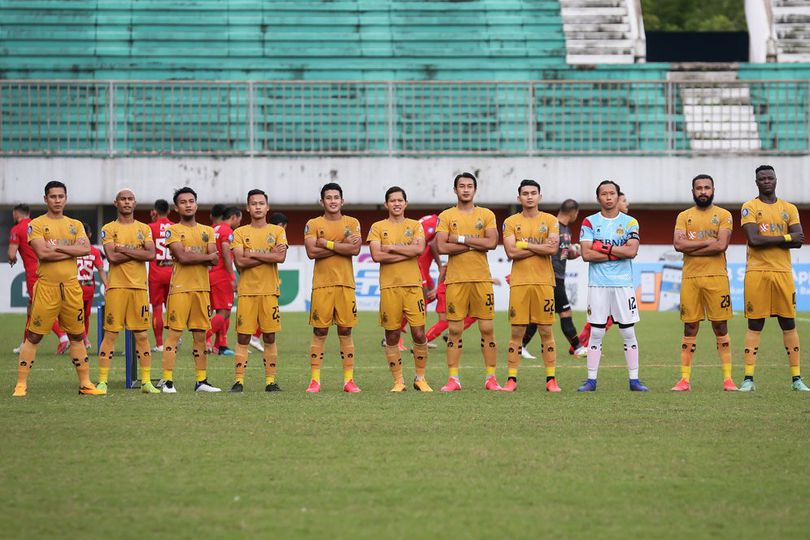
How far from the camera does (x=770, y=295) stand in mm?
12781

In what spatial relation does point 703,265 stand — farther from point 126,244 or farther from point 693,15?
point 693,15

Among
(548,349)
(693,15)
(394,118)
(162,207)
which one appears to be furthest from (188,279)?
(693,15)

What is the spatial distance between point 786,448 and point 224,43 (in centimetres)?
2603

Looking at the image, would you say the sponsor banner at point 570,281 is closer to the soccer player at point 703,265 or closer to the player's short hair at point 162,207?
the player's short hair at point 162,207

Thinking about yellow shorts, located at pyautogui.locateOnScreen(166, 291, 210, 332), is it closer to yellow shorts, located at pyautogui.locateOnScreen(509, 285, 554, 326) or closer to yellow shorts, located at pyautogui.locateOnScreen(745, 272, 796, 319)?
yellow shorts, located at pyautogui.locateOnScreen(509, 285, 554, 326)

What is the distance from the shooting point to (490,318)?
12.9 meters

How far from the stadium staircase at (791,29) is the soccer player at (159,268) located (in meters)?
21.0

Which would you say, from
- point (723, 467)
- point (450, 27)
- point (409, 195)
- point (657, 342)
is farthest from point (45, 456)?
point (450, 27)

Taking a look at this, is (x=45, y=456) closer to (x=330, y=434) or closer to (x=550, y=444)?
(x=330, y=434)

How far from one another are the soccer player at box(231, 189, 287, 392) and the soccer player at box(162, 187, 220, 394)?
306 mm

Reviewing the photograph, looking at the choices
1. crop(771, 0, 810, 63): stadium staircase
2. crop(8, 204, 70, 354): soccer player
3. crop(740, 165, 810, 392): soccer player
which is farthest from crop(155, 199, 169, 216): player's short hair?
crop(771, 0, 810, 63): stadium staircase

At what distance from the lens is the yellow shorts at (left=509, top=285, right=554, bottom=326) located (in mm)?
12750

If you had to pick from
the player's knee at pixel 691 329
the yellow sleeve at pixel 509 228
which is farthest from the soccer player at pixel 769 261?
the yellow sleeve at pixel 509 228

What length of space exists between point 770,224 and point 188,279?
5652mm
